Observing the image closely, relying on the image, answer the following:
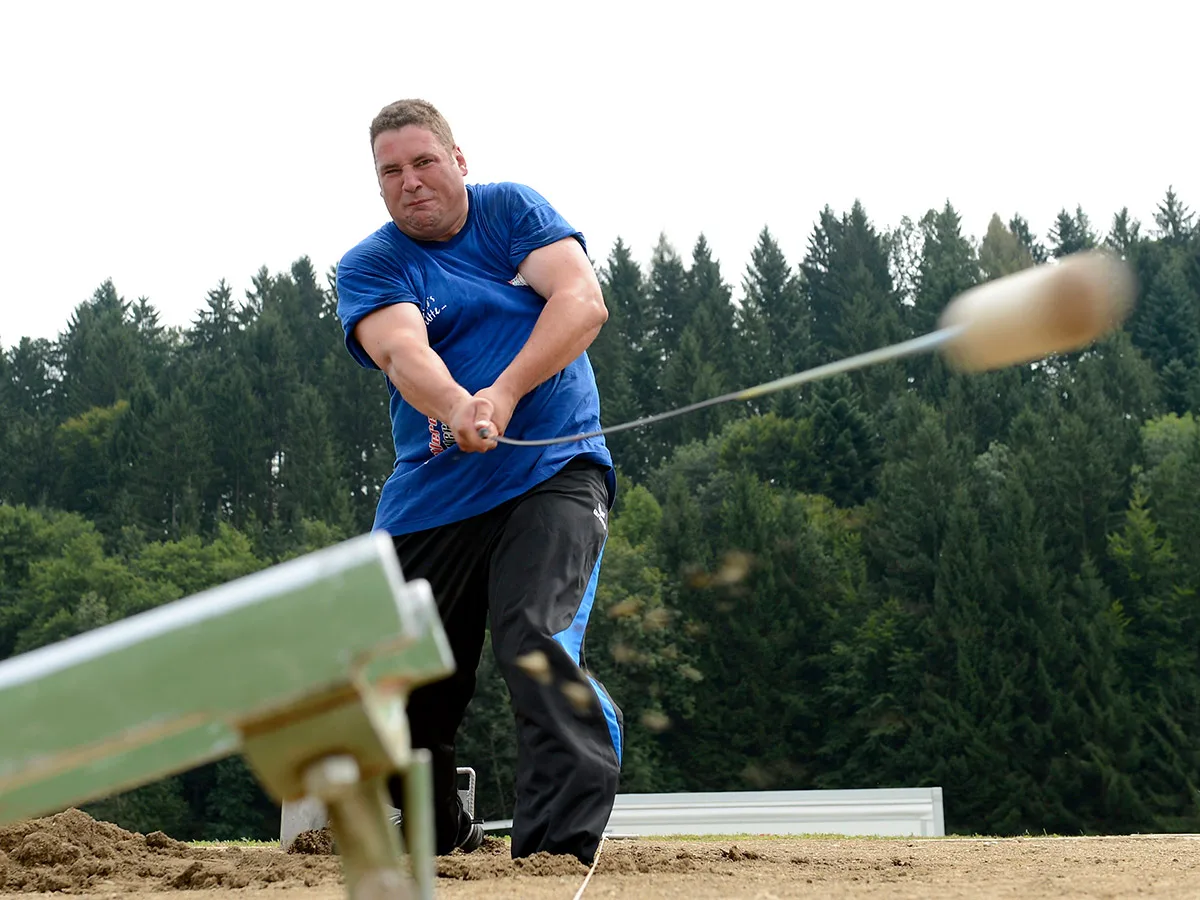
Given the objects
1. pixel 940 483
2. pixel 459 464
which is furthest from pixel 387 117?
pixel 940 483

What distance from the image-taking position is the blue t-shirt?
4477 mm

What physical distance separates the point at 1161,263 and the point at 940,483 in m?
23.2

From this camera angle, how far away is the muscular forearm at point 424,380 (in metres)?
4.17

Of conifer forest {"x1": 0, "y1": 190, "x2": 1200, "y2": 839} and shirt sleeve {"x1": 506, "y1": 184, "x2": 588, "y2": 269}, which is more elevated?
shirt sleeve {"x1": 506, "y1": 184, "x2": 588, "y2": 269}

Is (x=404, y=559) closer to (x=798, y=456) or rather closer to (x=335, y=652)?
(x=335, y=652)

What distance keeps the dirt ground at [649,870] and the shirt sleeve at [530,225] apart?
1813mm

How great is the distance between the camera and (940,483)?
5409cm

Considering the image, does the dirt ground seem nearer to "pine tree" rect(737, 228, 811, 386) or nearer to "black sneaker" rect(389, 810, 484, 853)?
"black sneaker" rect(389, 810, 484, 853)

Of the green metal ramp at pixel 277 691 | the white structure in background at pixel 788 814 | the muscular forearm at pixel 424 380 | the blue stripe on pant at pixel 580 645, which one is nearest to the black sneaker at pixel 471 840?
the blue stripe on pant at pixel 580 645

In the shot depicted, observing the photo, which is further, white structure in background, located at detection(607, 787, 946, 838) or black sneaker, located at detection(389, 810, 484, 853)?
white structure in background, located at detection(607, 787, 946, 838)

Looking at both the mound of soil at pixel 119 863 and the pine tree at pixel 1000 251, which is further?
the pine tree at pixel 1000 251

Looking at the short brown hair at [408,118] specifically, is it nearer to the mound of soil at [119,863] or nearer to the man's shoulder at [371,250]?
the man's shoulder at [371,250]

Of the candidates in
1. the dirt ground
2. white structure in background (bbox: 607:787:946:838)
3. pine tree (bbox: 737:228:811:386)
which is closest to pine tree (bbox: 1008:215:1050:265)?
pine tree (bbox: 737:228:811:386)

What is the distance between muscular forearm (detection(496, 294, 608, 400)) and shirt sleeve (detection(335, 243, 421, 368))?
0.44m
